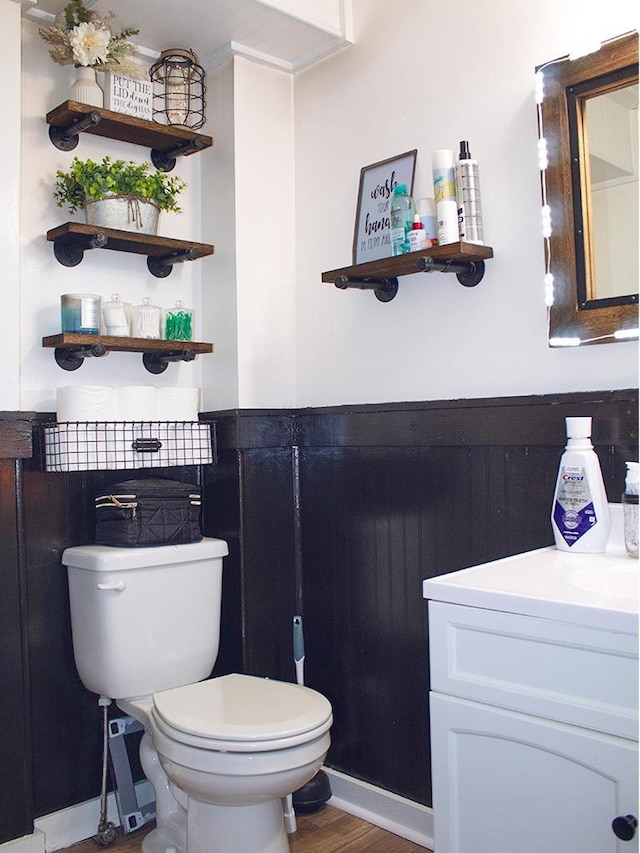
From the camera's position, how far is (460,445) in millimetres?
2059

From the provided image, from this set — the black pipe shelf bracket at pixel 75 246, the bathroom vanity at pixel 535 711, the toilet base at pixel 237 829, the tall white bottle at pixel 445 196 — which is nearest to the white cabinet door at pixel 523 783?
the bathroom vanity at pixel 535 711

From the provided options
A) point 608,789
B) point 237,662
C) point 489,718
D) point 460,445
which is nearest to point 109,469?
point 237,662

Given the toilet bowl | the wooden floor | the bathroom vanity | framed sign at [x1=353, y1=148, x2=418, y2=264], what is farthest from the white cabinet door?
framed sign at [x1=353, y1=148, x2=418, y2=264]

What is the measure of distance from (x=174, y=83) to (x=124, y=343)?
794 mm

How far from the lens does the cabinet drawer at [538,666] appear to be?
116cm

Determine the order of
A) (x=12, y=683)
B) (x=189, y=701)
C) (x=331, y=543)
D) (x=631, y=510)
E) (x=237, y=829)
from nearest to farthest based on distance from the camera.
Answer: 1. (x=631, y=510)
2. (x=237, y=829)
3. (x=189, y=701)
4. (x=12, y=683)
5. (x=331, y=543)

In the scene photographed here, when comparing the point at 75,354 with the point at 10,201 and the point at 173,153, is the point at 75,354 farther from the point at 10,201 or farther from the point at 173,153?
the point at 173,153

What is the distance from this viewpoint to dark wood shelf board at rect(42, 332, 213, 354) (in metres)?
2.11

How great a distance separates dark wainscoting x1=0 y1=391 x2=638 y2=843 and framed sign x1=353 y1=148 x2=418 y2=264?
0.44 metres

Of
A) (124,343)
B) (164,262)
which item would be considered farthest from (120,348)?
(164,262)

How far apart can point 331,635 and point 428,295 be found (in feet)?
3.41

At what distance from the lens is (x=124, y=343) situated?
7.21ft

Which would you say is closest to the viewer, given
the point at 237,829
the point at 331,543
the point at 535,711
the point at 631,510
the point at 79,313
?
the point at 535,711

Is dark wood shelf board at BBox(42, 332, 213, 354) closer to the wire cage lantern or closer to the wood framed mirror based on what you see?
the wire cage lantern
